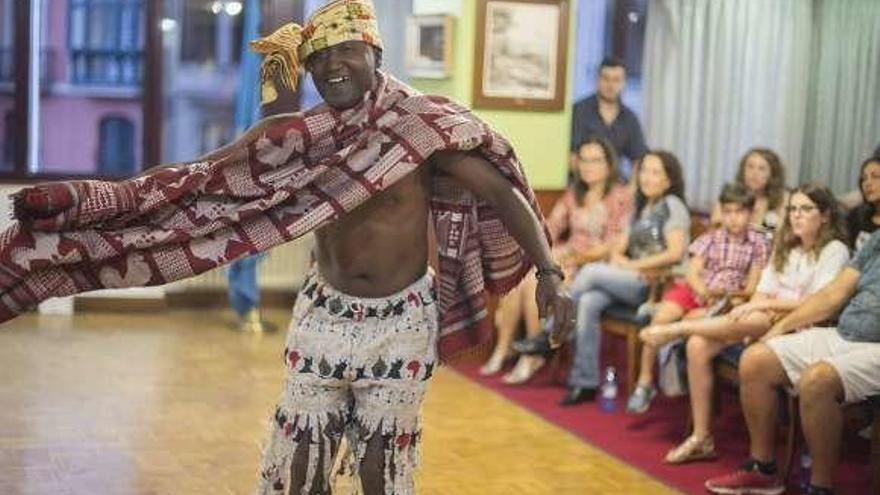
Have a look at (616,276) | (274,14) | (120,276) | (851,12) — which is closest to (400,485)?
(120,276)

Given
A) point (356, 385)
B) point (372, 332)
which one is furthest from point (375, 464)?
point (372, 332)

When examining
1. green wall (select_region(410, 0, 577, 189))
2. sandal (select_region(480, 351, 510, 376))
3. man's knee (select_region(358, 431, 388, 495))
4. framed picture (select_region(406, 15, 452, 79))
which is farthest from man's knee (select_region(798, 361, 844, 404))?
framed picture (select_region(406, 15, 452, 79))

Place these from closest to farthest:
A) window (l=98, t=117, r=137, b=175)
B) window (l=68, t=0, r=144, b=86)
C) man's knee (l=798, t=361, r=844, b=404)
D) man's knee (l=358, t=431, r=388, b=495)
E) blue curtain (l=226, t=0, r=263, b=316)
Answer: man's knee (l=358, t=431, r=388, b=495)
man's knee (l=798, t=361, r=844, b=404)
blue curtain (l=226, t=0, r=263, b=316)
window (l=68, t=0, r=144, b=86)
window (l=98, t=117, r=137, b=175)

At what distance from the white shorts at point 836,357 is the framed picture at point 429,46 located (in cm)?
281

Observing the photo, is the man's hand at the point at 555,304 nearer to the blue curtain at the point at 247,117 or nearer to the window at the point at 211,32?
the blue curtain at the point at 247,117

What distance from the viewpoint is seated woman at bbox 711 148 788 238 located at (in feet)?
18.4

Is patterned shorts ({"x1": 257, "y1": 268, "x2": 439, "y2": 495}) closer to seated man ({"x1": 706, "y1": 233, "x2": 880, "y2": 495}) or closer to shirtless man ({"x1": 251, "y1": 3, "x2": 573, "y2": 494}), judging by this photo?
shirtless man ({"x1": 251, "y1": 3, "x2": 573, "y2": 494})

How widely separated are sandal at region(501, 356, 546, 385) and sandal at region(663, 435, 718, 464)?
1339 mm

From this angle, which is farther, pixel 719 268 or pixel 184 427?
pixel 719 268

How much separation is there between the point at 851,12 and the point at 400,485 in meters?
4.58

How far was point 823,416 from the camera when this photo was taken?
4188 mm

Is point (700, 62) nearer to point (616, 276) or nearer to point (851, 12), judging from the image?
point (851, 12)

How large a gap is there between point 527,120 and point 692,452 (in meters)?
2.51

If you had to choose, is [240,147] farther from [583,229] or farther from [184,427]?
[583,229]
